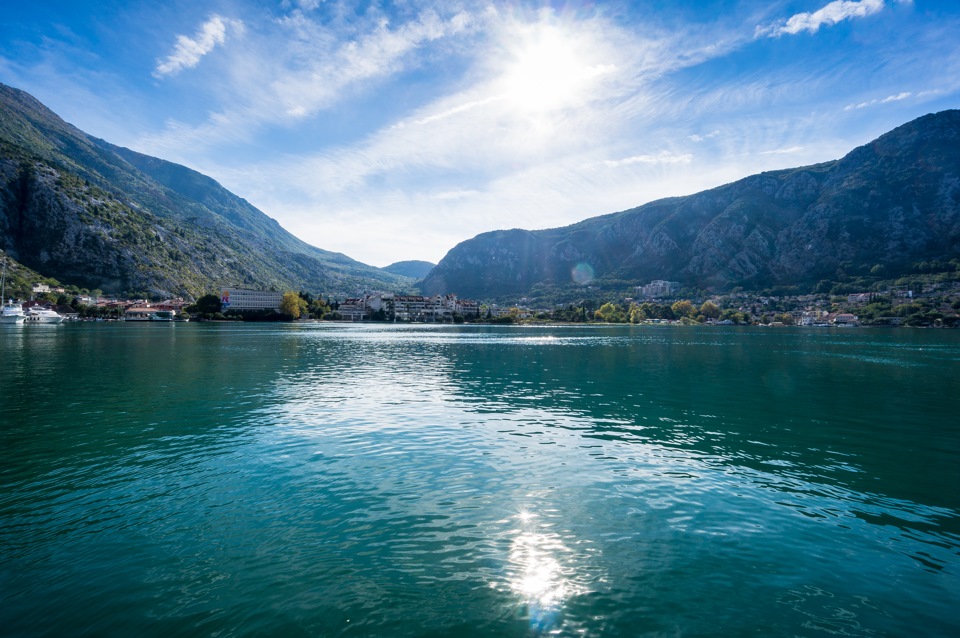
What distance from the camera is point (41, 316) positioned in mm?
152375

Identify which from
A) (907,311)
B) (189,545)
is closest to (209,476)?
(189,545)

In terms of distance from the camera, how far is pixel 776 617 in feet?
29.2

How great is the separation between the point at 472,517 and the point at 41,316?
20112 centimetres

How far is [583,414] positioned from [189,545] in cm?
2156

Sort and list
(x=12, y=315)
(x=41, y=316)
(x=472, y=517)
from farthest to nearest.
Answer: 1. (x=41, y=316)
2. (x=12, y=315)
3. (x=472, y=517)

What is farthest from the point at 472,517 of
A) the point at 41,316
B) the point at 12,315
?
the point at 41,316

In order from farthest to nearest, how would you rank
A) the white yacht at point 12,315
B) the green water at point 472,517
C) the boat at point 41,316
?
the boat at point 41,316 → the white yacht at point 12,315 → the green water at point 472,517

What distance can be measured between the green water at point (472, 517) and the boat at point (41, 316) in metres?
166

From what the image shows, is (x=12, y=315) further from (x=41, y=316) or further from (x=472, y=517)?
(x=472, y=517)

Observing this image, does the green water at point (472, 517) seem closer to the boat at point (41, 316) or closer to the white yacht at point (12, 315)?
the white yacht at point (12, 315)

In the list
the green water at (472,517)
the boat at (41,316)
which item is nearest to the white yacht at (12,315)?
the boat at (41,316)

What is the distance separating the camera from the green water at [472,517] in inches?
351

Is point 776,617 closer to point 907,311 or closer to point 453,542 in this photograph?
point 453,542

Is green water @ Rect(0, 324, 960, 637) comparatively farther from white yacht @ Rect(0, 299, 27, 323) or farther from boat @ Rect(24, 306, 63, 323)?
boat @ Rect(24, 306, 63, 323)
